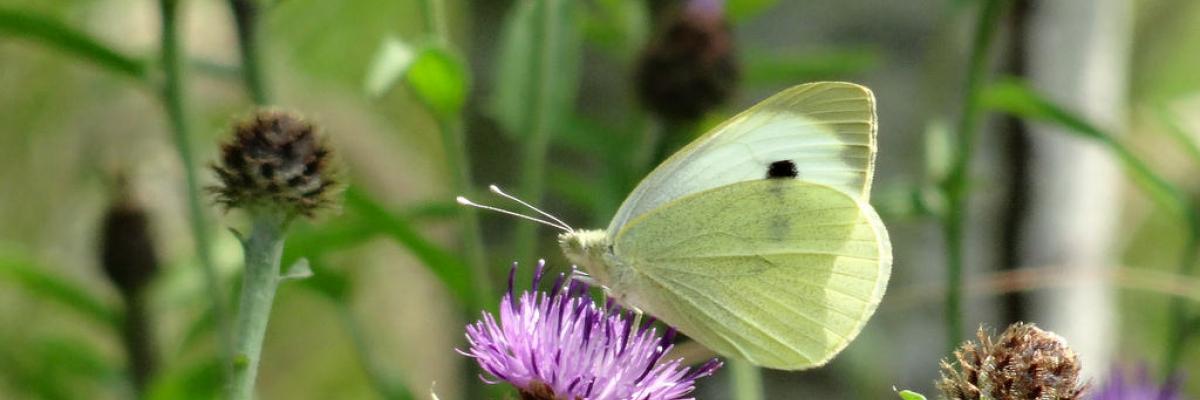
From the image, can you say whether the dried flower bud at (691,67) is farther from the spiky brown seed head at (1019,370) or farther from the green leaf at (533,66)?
the spiky brown seed head at (1019,370)

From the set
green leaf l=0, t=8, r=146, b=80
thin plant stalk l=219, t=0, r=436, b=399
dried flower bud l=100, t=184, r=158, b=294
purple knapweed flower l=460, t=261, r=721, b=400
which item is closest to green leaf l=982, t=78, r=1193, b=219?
purple knapweed flower l=460, t=261, r=721, b=400

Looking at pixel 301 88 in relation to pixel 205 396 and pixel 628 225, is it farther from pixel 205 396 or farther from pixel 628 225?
pixel 628 225

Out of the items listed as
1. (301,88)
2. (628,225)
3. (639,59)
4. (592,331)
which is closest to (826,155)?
(628,225)

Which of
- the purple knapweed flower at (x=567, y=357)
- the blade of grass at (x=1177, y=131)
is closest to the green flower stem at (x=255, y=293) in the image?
the purple knapweed flower at (x=567, y=357)

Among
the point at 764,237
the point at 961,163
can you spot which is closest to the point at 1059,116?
the point at 961,163

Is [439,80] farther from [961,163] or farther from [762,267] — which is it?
[961,163]

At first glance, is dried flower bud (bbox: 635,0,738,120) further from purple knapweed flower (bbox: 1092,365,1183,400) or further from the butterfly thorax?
purple knapweed flower (bbox: 1092,365,1183,400)
